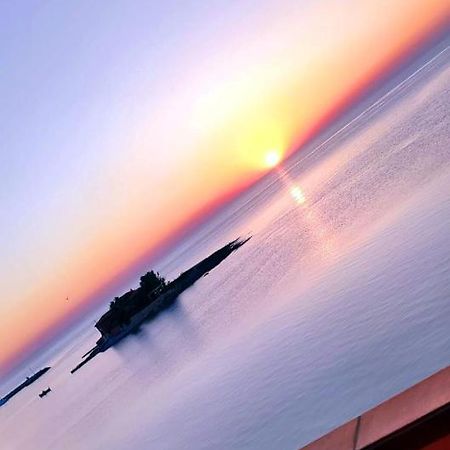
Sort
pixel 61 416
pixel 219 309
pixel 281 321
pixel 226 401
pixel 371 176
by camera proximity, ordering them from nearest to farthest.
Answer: pixel 226 401 → pixel 281 321 → pixel 219 309 → pixel 371 176 → pixel 61 416

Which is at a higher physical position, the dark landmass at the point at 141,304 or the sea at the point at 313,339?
the dark landmass at the point at 141,304

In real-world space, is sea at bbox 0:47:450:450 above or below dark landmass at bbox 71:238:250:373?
below

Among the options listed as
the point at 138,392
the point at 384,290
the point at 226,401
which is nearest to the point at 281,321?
the point at 226,401

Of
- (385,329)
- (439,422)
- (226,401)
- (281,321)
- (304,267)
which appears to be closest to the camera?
(439,422)

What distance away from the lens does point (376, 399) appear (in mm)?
8328

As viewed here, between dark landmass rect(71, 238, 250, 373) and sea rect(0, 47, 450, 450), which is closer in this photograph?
sea rect(0, 47, 450, 450)

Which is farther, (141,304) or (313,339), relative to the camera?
(141,304)

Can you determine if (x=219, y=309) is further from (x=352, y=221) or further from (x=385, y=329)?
(x=385, y=329)

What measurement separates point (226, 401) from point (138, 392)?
52.1 ft

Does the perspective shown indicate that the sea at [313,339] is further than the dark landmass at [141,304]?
No

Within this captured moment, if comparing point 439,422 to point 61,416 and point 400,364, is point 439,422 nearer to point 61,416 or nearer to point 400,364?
point 400,364

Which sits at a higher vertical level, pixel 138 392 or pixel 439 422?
pixel 439 422

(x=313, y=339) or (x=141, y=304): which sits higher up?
(x=141, y=304)

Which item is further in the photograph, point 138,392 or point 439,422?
point 138,392
